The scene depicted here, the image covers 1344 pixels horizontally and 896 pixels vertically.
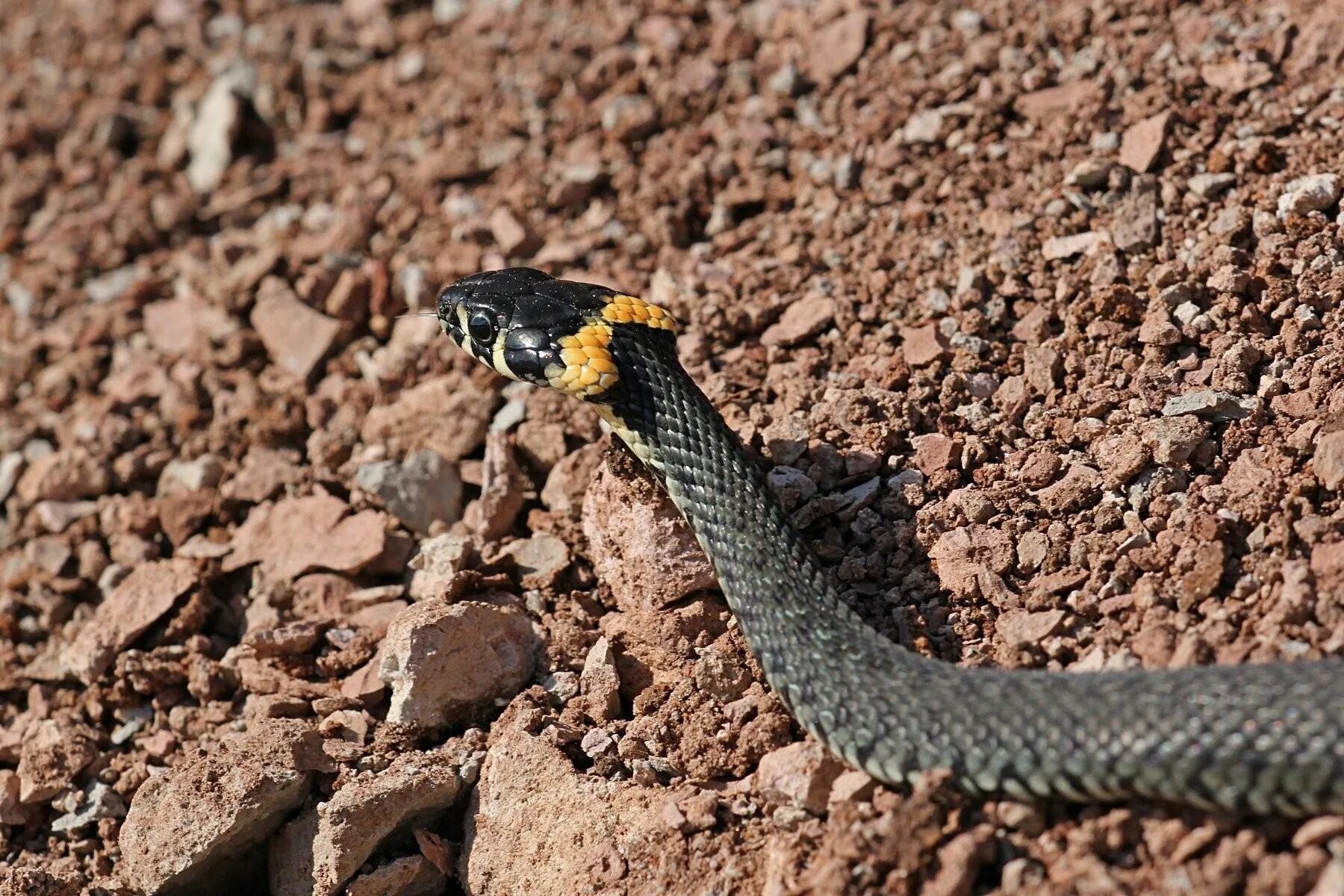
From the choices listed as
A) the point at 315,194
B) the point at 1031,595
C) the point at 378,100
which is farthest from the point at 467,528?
the point at 378,100

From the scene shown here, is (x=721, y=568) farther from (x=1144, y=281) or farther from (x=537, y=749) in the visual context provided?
(x=1144, y=281)

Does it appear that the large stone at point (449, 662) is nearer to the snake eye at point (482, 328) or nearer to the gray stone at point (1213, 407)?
the snake eye at point (482, 328)

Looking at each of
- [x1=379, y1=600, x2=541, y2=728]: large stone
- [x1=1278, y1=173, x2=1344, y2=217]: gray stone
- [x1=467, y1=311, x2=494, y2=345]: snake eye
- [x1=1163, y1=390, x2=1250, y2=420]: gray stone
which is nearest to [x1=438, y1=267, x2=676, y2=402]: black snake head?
[x1=467, y1=311, x2=494, y2=345]: snake eye

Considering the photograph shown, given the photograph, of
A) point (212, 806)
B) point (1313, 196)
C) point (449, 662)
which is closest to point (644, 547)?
point (449, 662)

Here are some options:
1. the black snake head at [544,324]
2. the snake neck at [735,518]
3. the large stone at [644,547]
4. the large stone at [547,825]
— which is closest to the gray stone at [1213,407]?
the snake neck at [735,518]

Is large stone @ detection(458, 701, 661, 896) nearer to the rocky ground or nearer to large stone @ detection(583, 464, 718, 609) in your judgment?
the rocky ground

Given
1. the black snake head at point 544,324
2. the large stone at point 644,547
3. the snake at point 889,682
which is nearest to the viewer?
the snake at point 889,682

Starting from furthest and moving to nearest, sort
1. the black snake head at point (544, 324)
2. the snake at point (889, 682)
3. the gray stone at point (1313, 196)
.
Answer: the gray stone at point (1313, 196) < the black snake head at point (544, 324) < the snake at point (889, 682)
